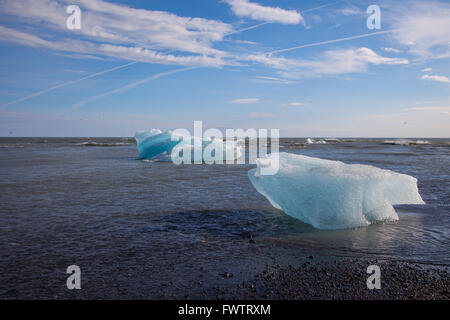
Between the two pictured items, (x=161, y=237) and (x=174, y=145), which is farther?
(x=174, y=145)

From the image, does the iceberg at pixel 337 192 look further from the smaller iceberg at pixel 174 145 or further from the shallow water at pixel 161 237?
the smaller iceberg at pixel 174 145

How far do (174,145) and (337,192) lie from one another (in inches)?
649

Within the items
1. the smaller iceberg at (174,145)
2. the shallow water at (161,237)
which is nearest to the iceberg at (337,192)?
the shallow water at (161,237)

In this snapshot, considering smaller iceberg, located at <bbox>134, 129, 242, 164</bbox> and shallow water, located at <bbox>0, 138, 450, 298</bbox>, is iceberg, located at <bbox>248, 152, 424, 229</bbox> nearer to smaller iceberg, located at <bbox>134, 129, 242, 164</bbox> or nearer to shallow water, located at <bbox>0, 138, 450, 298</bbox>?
shallow water, located at <bbox>0, 138, 450, 298</bbox>

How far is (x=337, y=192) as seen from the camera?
253 inches

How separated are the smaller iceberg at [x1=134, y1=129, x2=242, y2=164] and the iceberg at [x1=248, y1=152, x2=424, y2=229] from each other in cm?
1369

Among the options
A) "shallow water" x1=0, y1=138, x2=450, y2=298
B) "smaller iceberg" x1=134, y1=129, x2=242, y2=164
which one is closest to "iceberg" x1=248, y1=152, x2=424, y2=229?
"shallow water" x1=0, y1=138, x2=450, y2=298

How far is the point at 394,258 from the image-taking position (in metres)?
4.90

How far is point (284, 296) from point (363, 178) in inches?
133

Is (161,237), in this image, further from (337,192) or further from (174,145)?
(174,145)

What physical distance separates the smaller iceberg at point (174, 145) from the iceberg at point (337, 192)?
539 inches

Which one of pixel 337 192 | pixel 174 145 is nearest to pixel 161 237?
pixel 337 192

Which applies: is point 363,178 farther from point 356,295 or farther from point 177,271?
point 177,271
